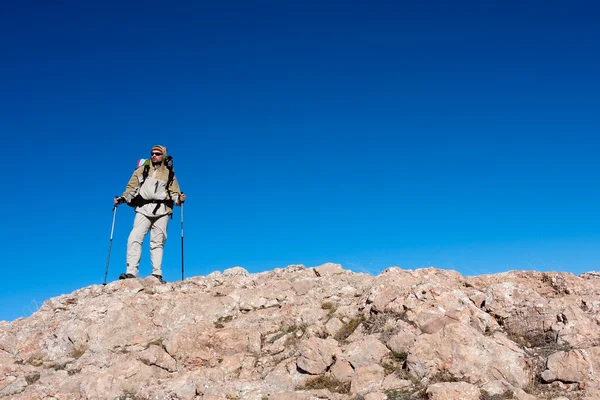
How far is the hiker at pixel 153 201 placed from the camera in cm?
1379

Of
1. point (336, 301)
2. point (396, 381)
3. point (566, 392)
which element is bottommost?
point (566, 392)

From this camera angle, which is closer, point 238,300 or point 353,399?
point 353,399

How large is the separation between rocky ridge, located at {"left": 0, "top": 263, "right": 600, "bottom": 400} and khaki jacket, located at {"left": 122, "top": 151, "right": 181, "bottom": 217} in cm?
303

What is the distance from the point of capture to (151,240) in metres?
14.0

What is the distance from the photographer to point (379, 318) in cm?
836

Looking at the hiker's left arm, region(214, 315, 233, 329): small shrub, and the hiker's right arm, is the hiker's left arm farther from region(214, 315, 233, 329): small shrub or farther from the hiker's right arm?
region(214, 315, 233, 329): small shrub

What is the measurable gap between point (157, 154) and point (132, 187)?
1243 millimetres

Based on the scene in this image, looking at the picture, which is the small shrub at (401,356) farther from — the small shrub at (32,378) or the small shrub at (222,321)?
the small shrub at (32,378)

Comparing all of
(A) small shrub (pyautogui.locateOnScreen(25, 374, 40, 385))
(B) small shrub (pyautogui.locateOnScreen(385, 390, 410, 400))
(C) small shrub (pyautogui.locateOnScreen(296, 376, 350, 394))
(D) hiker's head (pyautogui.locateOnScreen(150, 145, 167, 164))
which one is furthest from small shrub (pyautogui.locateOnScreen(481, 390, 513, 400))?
(D) hiker's head (pyautogui.locateOnScreen(150, 145, 167, 164))

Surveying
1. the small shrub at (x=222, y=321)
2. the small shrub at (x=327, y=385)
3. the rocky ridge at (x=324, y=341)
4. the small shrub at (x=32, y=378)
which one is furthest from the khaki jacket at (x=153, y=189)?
the small shrub at (x=327, y=385)

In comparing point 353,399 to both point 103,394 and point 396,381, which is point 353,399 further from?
point 103,394

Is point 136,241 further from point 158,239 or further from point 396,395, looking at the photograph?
point 396,395

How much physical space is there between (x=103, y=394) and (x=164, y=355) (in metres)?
1.19

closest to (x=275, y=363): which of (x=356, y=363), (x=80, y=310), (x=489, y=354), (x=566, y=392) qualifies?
(x=356, y=363)
